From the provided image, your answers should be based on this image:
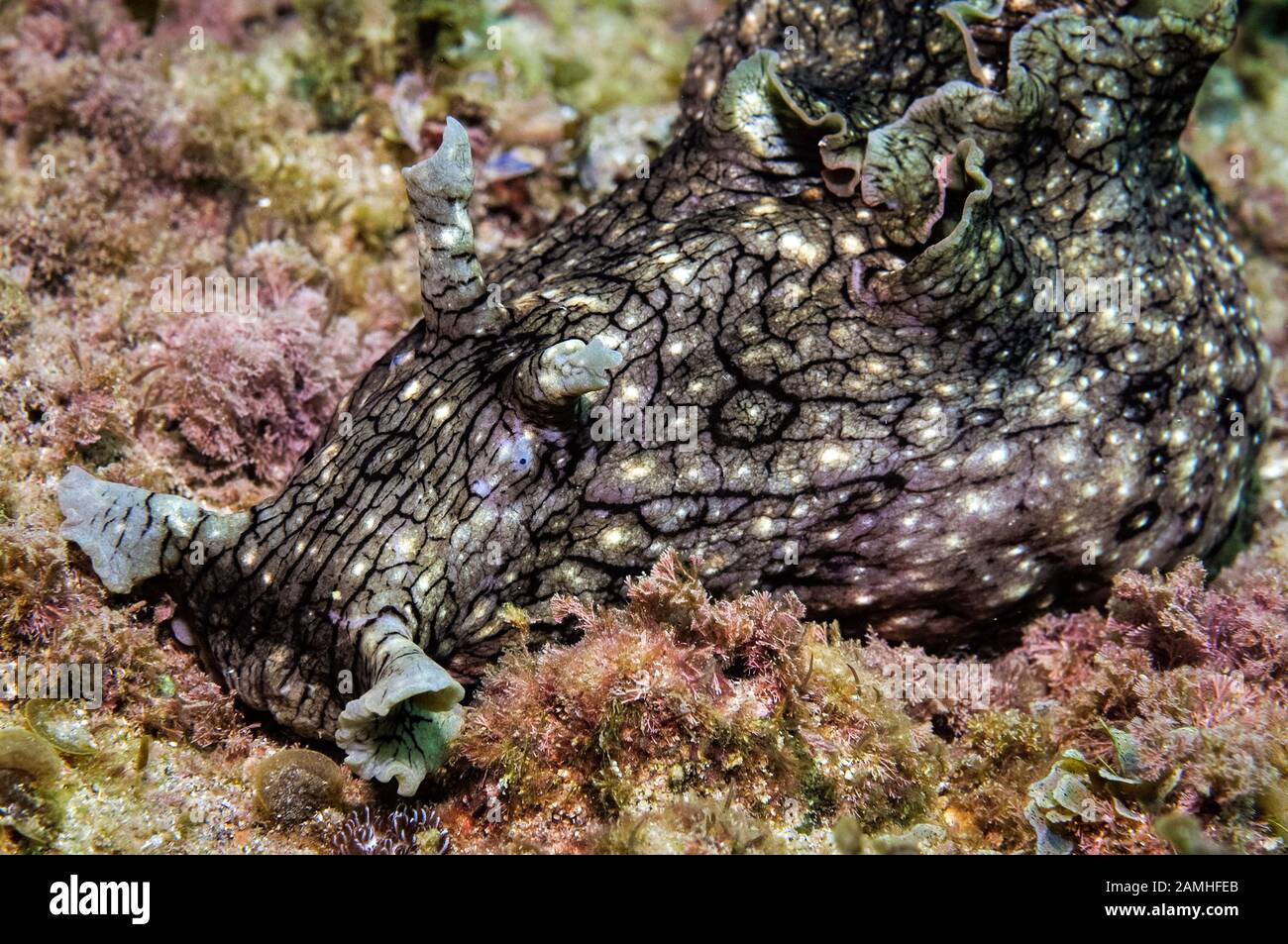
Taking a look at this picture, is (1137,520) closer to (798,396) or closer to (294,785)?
(798,396)

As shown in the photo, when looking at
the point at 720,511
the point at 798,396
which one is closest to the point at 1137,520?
the point at 798,396

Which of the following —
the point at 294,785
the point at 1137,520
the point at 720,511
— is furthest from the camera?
the point at 1137,520

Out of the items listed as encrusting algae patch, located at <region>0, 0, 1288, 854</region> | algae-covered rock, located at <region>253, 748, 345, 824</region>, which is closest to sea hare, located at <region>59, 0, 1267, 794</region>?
encrusting algae patch, located at <region>0, 0, 1288, 854</region>

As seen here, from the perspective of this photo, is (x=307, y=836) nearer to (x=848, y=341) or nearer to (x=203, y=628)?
(x=203, y=628)

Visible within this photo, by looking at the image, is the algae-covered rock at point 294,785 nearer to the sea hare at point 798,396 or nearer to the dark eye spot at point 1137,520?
the sea hare at point 798,396

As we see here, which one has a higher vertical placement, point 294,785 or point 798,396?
point 798,396

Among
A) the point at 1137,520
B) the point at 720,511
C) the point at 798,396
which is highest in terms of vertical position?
the point at 798,396
